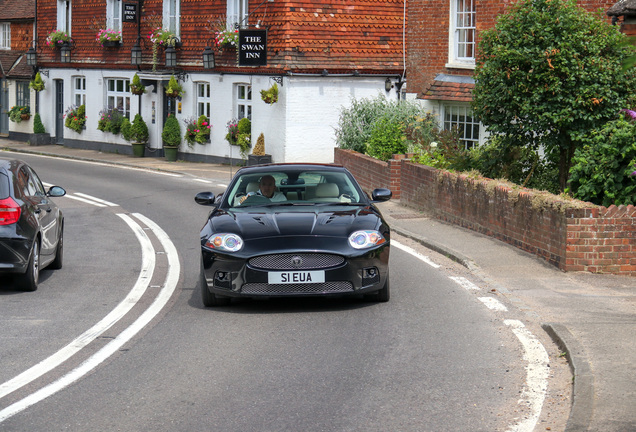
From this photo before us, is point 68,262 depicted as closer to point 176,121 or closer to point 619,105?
point 619,105

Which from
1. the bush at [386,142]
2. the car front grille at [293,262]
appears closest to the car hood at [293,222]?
the car front grille at [293,262]

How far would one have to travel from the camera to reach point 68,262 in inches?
537

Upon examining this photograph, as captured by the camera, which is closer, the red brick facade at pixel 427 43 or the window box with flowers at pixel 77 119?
the red brick facade at pixel 427 43

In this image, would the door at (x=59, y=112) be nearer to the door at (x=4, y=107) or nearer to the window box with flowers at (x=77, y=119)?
the window box with flowers at (x=77, y=119)

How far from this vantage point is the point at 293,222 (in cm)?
1002

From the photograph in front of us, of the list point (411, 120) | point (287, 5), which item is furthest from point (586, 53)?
point (287, 5)

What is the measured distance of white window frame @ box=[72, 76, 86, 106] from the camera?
1631 inches

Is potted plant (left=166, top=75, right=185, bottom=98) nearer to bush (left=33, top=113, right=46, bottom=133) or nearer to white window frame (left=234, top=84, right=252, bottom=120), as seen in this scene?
white window frame (left=234, top=84, right=252, bottom=120)

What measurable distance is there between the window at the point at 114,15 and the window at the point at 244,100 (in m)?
8.44

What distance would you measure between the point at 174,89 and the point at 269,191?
24444mm

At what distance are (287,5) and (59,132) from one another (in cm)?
1701

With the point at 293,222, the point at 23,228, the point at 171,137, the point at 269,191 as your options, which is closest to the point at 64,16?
the point at 171,137

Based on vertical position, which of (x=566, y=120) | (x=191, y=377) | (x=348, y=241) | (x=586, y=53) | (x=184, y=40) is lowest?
(x=191, y=377)

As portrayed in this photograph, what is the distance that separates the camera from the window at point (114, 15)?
127 feet
